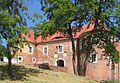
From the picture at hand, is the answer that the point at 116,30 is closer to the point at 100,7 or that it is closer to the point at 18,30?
the point at 100,7

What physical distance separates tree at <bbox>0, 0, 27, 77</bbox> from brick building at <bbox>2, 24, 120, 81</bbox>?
33.4 metres

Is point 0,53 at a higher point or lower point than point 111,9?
lower

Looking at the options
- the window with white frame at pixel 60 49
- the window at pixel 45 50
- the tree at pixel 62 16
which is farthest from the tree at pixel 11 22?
the window at pixel 45 50

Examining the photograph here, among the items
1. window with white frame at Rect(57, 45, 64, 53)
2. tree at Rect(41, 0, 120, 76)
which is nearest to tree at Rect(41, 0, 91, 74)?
tree at Rect(41, 0, 120, 76)

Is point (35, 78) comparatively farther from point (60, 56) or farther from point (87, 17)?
point (60, 56)

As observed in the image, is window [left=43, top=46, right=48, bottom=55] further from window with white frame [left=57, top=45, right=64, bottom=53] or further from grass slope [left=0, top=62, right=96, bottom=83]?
grass slope [left=0, top=62, right=96, bottom=83]

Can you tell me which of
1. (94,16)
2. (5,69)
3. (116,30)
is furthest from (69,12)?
(5,69)

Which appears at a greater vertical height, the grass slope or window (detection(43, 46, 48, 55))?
window (detection(43, 46, 48, 55))

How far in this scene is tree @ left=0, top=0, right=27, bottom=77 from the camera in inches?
896

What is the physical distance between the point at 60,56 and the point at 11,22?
4427cm

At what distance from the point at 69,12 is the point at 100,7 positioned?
338 centimetres

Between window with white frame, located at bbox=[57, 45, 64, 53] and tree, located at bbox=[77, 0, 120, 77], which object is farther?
window with white frame, located at bbox=[57, 45, 64, 53]

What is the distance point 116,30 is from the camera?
121 feet

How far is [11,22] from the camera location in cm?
2273
